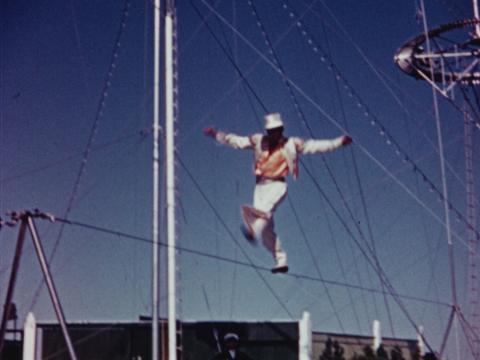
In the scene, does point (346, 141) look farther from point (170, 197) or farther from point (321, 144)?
point (170, 197)

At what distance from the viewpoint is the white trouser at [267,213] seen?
1067 centimetres

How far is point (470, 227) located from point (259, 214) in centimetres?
947

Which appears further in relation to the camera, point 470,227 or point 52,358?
point 52,358

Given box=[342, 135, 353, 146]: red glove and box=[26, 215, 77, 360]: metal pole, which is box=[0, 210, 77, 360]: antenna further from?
box=[342, 135, 353, 146]: red glove

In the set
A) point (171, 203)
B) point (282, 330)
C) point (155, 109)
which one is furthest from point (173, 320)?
point (282, 330)

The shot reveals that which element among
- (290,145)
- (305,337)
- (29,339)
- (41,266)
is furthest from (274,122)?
(29,339)

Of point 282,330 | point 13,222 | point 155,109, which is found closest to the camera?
point 13,222

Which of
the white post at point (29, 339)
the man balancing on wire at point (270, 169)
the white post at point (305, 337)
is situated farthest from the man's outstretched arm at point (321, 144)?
the white post at point (29, 339)

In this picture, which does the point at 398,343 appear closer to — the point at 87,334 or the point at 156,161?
the point at 87,334

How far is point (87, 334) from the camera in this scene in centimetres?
1967

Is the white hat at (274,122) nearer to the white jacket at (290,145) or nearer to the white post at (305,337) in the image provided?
the white jacket at (290,145)

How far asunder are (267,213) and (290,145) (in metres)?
0.89

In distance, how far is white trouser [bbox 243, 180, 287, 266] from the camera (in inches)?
420

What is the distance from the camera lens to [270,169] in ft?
35.4
